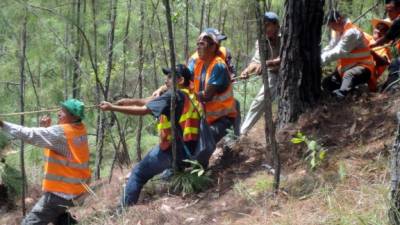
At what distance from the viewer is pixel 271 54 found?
6023 millimetres

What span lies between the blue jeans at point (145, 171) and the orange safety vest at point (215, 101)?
2.41ft

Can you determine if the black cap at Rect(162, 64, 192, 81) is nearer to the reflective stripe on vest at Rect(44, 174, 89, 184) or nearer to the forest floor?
the forest floor

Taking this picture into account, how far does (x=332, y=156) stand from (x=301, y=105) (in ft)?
3.32

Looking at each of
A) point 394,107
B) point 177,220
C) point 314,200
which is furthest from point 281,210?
point 394,107

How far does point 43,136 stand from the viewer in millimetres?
4641

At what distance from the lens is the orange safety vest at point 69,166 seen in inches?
189

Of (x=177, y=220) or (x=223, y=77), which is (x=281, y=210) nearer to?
(x=177, y=220)

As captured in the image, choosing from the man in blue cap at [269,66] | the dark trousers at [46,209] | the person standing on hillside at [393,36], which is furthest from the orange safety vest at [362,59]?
the dark trousers at [46,209]

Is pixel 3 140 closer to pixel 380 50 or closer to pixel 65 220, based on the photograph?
pixel 65 220

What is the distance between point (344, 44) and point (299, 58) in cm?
85

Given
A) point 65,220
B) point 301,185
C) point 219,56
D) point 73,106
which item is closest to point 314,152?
point 301,185

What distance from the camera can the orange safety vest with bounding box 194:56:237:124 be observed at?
5312 millimetres

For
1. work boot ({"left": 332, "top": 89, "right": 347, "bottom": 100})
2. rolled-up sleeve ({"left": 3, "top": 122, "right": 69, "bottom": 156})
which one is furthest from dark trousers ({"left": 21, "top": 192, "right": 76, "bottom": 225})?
work boot ({"left": 332, "top": 89, "right": 347, "bottom": 100})

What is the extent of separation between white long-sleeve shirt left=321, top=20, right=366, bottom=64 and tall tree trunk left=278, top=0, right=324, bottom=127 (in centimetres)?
53
